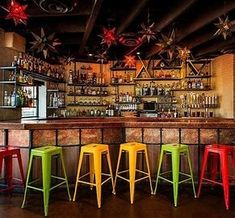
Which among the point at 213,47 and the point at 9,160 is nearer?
the point at 9,160

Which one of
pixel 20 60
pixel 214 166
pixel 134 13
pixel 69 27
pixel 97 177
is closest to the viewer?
pixel 97 177

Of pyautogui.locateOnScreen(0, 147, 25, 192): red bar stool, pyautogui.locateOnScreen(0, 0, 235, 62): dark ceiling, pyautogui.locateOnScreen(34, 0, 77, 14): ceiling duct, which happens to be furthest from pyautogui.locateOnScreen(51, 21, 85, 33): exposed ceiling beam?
pyautogui.locateOnScreen(0, 147, 25, 192): red bar stool

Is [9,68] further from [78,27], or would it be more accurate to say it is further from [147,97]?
[147,97]

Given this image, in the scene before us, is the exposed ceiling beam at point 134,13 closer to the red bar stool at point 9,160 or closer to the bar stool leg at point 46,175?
the bar stool leg at point 46,175

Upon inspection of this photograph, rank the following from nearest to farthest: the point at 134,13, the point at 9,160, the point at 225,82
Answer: the point at 9,160 < the point at 134,13 < the point at 225,82

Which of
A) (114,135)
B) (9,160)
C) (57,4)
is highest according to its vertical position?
(57,4)

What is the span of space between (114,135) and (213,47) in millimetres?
3798

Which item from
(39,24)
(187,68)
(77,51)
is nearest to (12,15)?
(39,24)

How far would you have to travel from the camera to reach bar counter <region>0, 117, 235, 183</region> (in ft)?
13.1

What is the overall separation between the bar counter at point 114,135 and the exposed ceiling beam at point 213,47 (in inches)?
101

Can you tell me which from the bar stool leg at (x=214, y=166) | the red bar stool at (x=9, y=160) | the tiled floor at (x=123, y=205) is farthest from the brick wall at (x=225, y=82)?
the red bar stool at (x=9, y=160)

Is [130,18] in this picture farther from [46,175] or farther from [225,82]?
[225,82]

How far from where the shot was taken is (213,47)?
6.65 meters

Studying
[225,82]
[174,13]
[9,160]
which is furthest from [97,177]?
[225,82]
